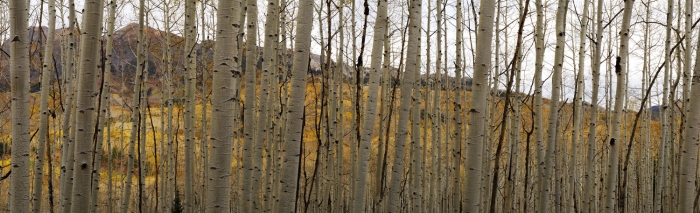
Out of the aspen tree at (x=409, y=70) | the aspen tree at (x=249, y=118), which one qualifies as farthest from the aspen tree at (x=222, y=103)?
the aspen tree at (x=409, y=70)

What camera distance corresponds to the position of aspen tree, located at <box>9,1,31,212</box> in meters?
2.08

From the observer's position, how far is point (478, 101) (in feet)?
7.97

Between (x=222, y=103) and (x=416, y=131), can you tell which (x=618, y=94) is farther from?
(x=222, y=103)

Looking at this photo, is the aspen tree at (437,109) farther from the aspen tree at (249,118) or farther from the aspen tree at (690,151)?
the aspen tree at (690,151)

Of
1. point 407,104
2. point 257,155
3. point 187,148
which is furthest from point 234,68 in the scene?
point 187,148

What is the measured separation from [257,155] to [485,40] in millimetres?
2054

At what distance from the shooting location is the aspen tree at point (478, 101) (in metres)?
2.41

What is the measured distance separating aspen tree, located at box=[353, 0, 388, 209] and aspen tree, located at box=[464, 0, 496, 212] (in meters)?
0.75

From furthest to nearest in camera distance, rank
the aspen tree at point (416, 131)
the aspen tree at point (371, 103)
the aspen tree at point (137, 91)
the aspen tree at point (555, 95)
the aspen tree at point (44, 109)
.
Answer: the aspen tree at point (137, 91) < the aspen tree at point (416, 131) < the aspen tree at point (555, 95) < the aspen tree at point (44, 109) < the aspen tree at point (371, 103)

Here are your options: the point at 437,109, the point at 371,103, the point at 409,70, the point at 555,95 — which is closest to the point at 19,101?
the point at 371,103

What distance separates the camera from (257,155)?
375 centimetres

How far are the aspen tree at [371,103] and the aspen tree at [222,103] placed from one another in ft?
3.80

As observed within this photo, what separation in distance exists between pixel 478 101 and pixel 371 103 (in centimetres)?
87

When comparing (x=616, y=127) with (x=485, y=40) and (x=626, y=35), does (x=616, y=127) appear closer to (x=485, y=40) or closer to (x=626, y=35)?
(x=626, y=35)
